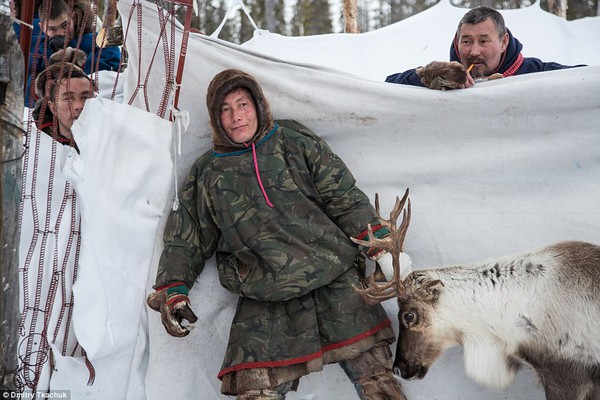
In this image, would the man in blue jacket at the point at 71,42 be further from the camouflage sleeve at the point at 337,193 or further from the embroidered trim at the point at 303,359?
the embroidered trim at the point at 303,359

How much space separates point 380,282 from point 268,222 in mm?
561

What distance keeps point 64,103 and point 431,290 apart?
6.77 feet

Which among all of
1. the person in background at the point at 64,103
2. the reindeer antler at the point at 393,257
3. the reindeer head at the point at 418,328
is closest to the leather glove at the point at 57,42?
the person in background at the point at 64,103

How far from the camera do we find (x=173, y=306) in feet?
9.30

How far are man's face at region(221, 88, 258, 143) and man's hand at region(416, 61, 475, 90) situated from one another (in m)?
0.90

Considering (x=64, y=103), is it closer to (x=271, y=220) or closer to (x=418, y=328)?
(x=271, y=220)

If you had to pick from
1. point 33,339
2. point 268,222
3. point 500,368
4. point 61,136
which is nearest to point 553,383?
point 500,368

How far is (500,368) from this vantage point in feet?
8.93

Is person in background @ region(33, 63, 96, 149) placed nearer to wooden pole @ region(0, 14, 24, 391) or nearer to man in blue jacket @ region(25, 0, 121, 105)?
man in blue jacket @ region(25, 0, 121, 105)

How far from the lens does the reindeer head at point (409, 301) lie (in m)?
2.71

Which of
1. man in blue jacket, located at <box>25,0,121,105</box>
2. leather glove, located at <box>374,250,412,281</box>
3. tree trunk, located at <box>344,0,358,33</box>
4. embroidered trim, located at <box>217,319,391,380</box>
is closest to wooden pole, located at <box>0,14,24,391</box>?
embroidered trim, located at <box>217,319,391,380</box>

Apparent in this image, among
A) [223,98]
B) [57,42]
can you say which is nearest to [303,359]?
[223,98]

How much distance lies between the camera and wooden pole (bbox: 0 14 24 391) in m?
2.03

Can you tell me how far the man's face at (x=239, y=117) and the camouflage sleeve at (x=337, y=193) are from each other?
277 millimetres
